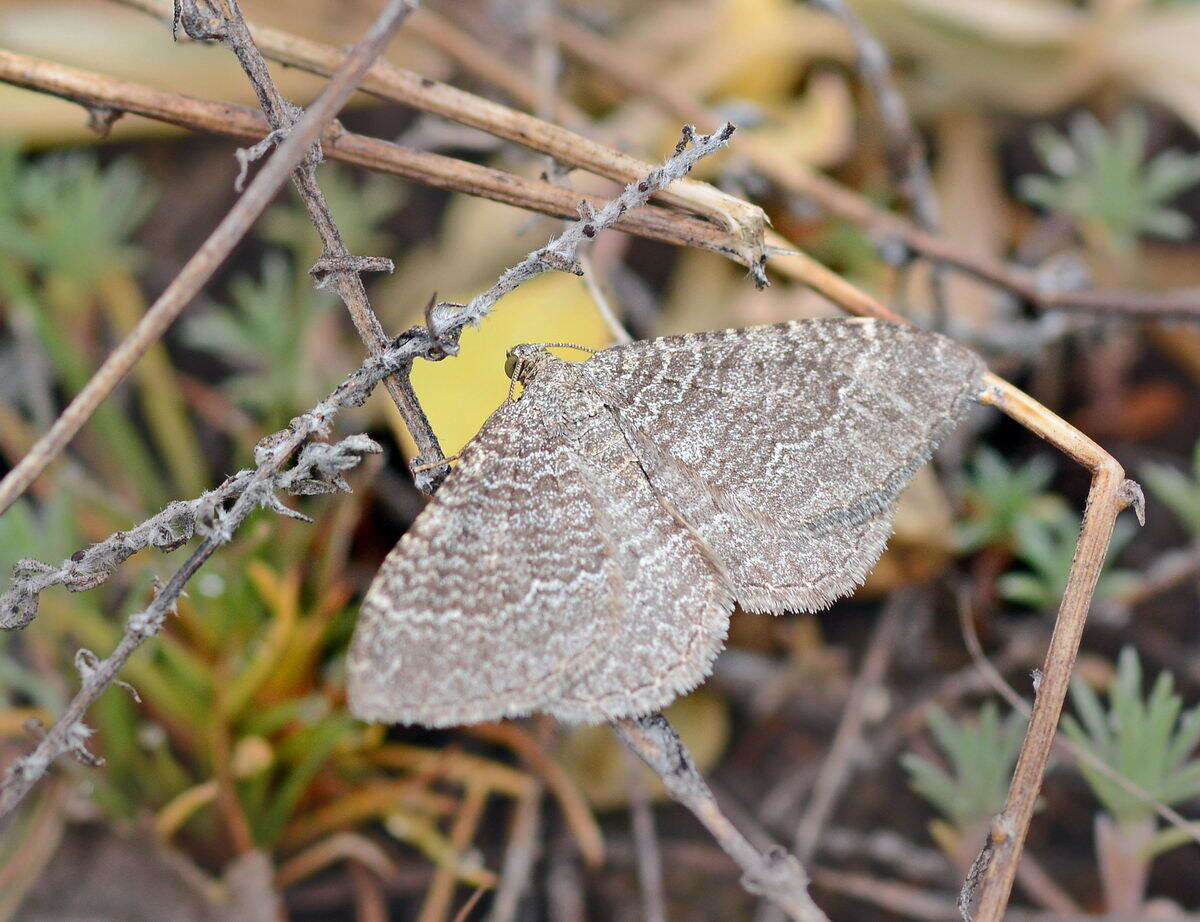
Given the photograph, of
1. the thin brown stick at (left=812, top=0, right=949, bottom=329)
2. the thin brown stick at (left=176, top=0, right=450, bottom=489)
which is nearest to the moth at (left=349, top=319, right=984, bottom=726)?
the thin brown stick at (left=176, top=0, right=450, bottom=489)

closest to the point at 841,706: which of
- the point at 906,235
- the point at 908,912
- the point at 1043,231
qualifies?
the point at 908,912

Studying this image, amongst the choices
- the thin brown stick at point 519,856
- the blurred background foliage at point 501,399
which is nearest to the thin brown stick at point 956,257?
the blurred background foliage at point 501,399

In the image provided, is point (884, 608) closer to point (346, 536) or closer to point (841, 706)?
point (841, 706)

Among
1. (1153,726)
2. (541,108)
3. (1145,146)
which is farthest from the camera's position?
(1145,146)

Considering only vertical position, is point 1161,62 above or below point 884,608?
above

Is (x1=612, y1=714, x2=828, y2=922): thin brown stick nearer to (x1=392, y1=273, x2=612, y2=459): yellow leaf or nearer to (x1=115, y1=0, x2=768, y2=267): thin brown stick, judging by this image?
(x1=392, y1=273, x2=612, y2=459): yellow leaf

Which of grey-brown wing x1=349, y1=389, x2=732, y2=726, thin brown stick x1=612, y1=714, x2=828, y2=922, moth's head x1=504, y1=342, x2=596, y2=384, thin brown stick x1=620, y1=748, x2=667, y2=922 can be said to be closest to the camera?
thin brown stick x1=612, y1=714, x2=828, y2=922

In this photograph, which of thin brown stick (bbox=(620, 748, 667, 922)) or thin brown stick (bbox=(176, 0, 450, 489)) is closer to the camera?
thin brown stick (bbox=(176, 0, 450, 489))

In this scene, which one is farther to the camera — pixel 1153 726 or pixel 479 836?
pixel 479 836
